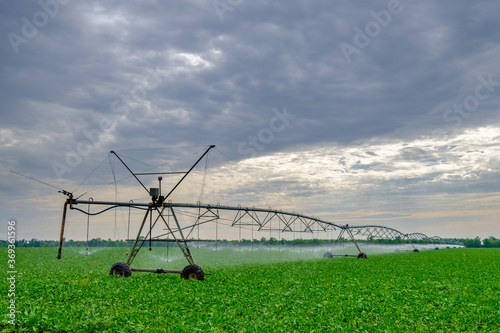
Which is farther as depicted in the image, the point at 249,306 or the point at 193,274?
the point at 193,274

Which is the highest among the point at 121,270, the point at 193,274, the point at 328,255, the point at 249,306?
the point at 121,270

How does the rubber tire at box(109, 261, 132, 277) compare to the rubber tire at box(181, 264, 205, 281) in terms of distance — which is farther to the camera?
the rubber tire at box(109, 261, 132, 277)

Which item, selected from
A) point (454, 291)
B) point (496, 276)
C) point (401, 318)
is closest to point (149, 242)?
point (401, 318)

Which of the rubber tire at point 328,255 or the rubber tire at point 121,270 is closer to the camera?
the rubber tire at point 121,270

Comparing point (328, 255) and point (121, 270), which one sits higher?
Result: point (121, 270)

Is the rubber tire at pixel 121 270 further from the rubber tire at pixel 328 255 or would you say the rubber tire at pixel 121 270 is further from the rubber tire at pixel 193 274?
the rubber tire at pixel 328 255

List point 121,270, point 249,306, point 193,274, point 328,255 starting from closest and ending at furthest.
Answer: point 249,306
point 193,274
point 121,270
point 328,255

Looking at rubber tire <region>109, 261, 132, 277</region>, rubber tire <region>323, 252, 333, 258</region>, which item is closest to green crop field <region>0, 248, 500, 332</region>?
rubber tire <region>109, 261, 132, 277</region>

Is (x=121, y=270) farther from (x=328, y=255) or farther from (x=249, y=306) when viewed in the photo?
(x=328, y=255)

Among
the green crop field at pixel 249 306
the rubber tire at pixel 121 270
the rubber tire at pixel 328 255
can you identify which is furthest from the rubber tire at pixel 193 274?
the rubber tire at pixel 328 255

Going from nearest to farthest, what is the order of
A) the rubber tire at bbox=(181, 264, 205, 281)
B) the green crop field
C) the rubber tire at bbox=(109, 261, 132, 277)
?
the green crop field
the rubber tire at bbox=(181, 264, 205, 281)
the rubber tire at bbox=(109, 261, 132, 277)

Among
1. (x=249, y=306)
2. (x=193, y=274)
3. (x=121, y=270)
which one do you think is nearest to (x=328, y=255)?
(x=193, y=274)

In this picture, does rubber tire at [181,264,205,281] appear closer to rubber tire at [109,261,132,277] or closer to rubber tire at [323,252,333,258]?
rubber tire at [109,261,132,277]

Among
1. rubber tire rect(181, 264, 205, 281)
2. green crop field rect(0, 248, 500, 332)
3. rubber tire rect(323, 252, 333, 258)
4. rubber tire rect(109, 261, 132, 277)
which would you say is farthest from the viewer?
rubber tire rect(323, 252, 333, 258)
